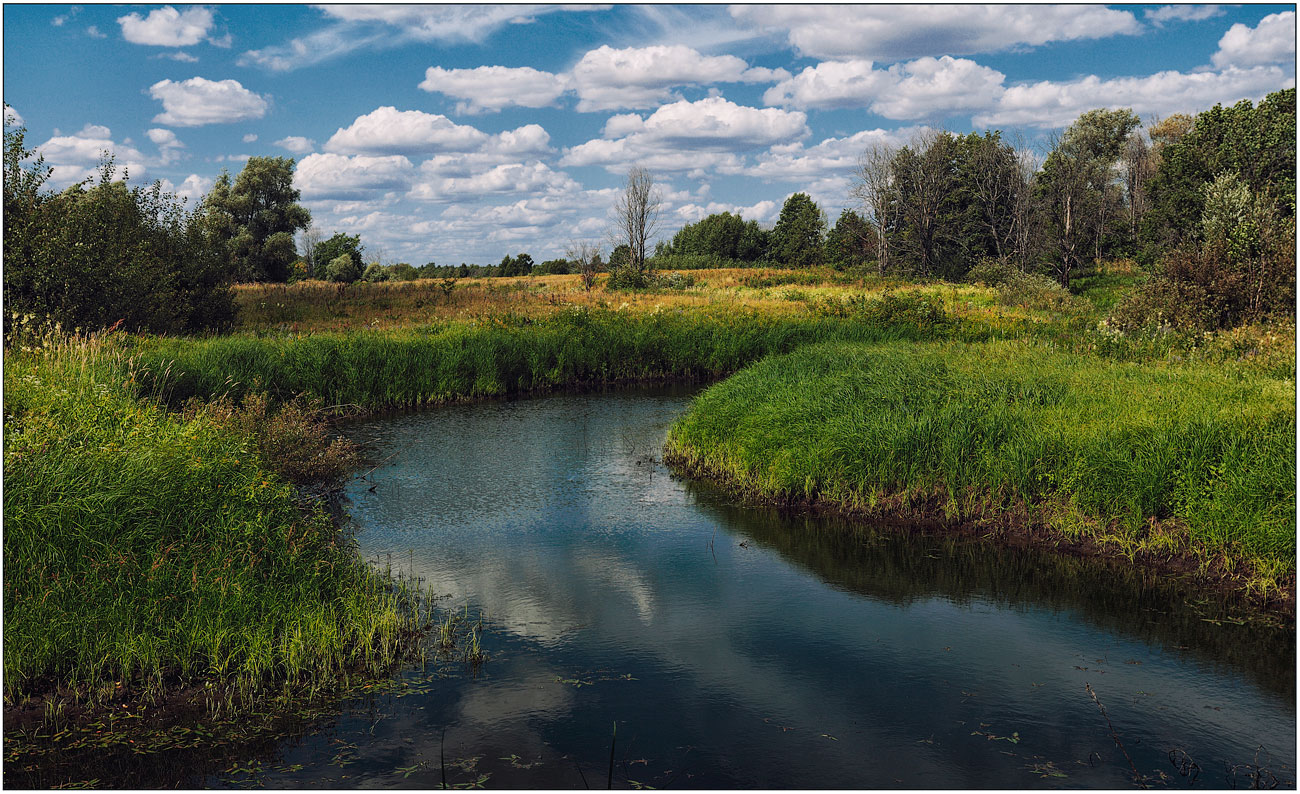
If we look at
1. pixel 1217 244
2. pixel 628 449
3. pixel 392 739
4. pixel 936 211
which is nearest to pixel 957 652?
pixel 392 739

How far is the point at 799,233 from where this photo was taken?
7369 cm

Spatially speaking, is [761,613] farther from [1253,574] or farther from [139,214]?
[139,214]

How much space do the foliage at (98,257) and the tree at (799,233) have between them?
169 ft

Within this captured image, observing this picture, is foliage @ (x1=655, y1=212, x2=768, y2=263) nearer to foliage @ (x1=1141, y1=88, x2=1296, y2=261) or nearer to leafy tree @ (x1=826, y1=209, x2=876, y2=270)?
leafy tree @ (x1=826, y1=209, x2=876, y2=270)

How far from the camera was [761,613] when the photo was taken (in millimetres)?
9070

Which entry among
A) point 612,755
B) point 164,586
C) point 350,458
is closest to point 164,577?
point 164,586

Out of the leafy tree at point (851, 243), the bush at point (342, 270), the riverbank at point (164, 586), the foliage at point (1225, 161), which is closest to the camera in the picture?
the riverbank at point (164, 586)

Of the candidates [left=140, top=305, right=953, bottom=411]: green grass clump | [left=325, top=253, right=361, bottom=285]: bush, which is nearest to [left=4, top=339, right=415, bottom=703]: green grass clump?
[left=140, top=305, right=953, bottom=411]: green grass clump

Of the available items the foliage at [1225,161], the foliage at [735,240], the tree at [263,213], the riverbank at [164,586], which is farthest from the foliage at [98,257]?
the foliage at [735,240]

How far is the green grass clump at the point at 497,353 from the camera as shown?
63.7 feet

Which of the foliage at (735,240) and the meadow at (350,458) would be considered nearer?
the meadow at (350,458)

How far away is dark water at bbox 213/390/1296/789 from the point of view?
615 cm

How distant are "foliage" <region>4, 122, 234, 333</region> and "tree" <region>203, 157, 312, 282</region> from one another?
100 feet

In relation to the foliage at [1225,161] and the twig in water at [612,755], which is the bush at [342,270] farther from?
the twig in water at [612,755]
